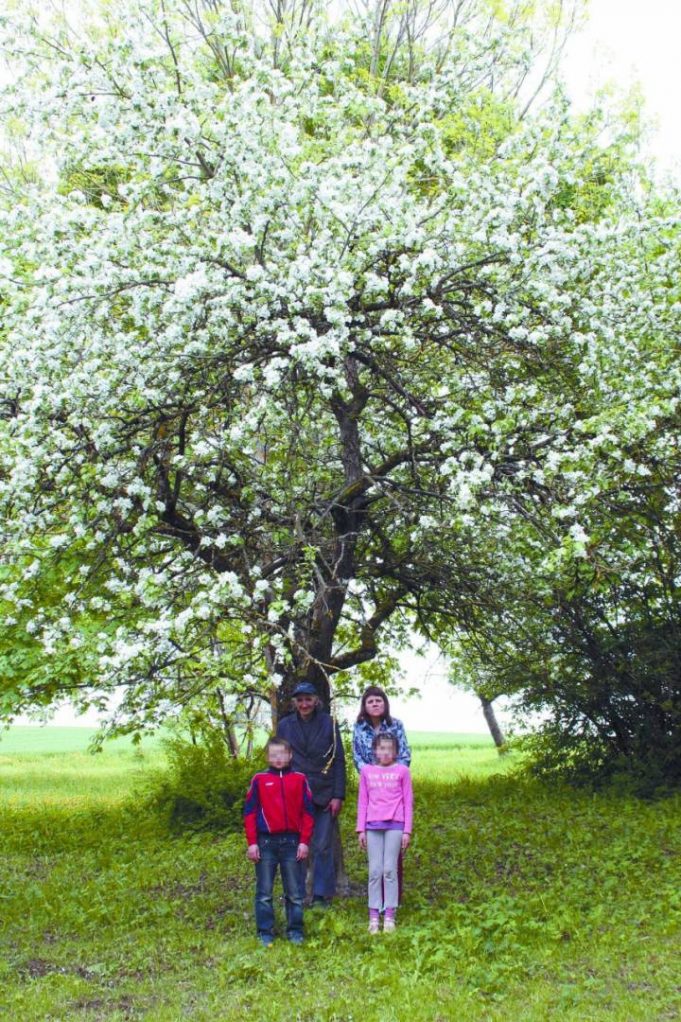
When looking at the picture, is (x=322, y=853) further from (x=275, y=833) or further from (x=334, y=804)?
(x=275, y=833)

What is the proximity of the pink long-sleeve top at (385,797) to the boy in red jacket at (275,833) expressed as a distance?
53 centimetres

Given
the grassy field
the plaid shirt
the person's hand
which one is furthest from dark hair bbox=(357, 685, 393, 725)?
the grassy field

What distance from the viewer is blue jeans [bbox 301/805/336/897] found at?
9383 millimetres

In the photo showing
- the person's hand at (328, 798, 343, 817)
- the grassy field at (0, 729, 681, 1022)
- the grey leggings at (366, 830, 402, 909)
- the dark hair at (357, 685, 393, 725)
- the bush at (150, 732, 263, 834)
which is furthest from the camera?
the bush at (150, 732, 263, 834)

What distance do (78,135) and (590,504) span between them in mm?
5714

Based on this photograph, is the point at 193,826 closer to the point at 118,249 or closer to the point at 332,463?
the point at 332,463

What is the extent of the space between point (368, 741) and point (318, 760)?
603 mm

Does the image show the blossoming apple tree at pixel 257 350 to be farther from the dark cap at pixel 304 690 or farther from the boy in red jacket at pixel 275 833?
the boy in red jacket at pixel 275 833

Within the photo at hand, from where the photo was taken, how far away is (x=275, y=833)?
8672 millimetres

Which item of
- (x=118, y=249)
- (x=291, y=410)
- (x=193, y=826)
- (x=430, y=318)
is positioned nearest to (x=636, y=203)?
(x=430, y=318)

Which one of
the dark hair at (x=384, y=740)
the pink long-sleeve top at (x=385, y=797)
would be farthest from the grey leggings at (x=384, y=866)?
the dark hair at (x=384, y=740)

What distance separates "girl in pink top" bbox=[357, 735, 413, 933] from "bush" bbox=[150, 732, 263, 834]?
6870 mm

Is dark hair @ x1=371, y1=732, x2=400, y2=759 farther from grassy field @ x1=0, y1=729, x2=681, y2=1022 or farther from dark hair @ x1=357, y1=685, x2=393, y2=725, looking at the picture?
grassy field @ x1=0, y1=729, x2=681, y2=1022

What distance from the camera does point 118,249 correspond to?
353 inches
